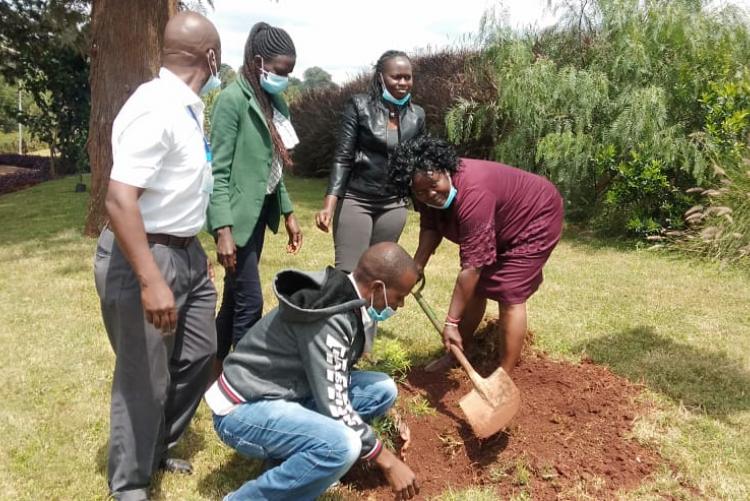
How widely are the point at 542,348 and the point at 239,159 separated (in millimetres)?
2562

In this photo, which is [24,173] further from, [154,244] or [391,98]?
[154,244]

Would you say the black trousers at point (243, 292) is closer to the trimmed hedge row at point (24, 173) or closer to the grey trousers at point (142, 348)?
the grey trousers at point (142, 348)

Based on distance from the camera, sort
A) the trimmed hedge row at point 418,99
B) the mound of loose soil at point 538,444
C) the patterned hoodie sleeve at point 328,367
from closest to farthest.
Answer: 1. the patterned hoodie sleeve at point 328,367
2. the mound of loose soil at point 538,444
3. the trimmed hedge row at point 418,99

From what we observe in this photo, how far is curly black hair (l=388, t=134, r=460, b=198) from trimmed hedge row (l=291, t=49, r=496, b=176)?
6.93m

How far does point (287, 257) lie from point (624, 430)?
477 cm

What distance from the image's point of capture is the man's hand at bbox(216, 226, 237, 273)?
3.10 m

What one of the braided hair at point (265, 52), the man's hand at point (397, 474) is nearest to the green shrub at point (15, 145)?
the braided hair at point (265, 52)

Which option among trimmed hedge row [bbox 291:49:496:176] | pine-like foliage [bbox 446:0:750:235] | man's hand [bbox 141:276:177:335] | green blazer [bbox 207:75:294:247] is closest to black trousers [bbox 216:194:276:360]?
green blazer [bbox 207:75:294:247]

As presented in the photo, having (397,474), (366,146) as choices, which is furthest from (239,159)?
(397,474)

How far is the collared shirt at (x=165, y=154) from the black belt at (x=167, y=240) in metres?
0.03

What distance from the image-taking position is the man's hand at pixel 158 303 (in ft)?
7.12

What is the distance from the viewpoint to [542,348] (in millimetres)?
4527

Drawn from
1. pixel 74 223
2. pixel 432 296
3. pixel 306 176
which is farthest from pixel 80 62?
pixel 432 296

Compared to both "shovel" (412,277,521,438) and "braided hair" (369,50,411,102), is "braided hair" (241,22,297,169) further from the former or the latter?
"shovel" (412,277,521,438)
